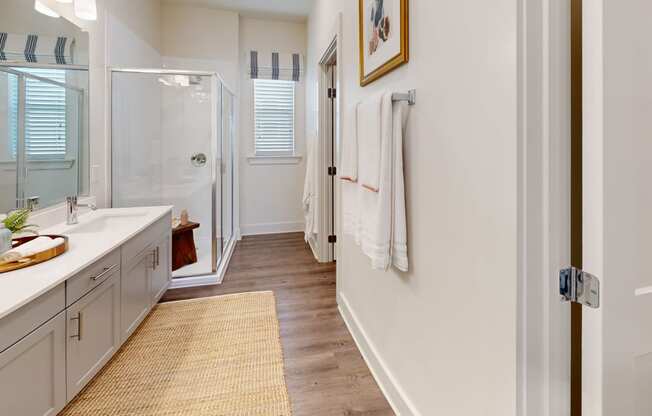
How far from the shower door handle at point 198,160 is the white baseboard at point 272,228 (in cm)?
139

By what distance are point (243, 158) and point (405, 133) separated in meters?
3.53

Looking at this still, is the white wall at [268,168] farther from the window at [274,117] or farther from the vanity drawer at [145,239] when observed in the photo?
the vanity drawer at [145,239]

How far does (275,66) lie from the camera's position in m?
4.47

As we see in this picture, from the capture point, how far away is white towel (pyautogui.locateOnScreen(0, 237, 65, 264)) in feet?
4.45

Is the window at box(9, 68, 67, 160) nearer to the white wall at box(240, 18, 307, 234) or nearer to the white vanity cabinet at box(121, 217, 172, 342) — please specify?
the white vanity cabinet at box(121, 217, 172, 342)

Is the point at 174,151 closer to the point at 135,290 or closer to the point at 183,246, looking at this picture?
the point at 183,246

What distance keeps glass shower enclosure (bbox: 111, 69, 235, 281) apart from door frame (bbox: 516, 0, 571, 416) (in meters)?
2.71

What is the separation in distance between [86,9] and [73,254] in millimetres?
Result: 1834

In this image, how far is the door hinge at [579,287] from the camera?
0.70 m

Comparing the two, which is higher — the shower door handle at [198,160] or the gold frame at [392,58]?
the gold frame at [392,58]

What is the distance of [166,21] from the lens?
407 cm

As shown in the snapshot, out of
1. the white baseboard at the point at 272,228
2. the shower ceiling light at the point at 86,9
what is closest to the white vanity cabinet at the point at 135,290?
the shower ceiling light at the point at 86,9

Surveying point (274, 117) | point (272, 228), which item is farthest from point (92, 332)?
point (274, 117)
